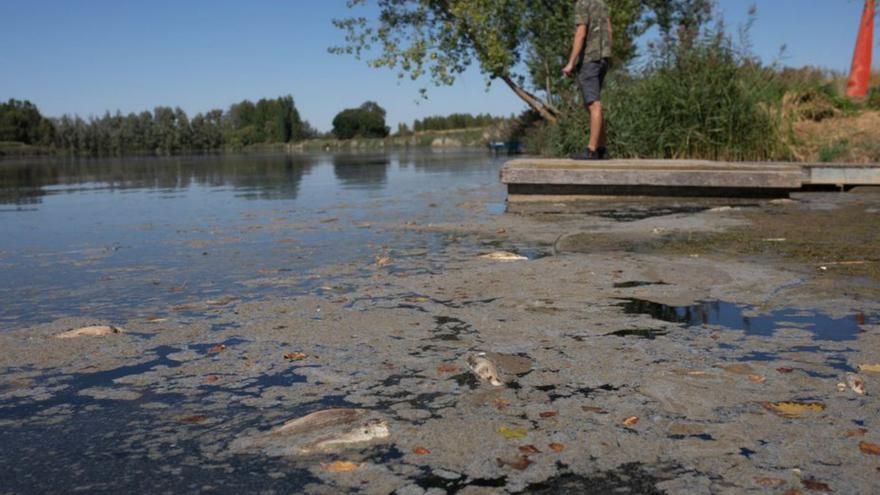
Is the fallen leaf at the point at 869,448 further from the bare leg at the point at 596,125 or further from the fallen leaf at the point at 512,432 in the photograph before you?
the bare leg at the point at 596,125

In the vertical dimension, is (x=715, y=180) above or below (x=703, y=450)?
above

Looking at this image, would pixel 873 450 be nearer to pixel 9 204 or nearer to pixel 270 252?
pixel 270 252

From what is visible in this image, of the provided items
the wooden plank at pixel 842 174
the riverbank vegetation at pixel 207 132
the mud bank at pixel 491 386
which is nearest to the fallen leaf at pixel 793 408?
the mud bank at pixel 491 386

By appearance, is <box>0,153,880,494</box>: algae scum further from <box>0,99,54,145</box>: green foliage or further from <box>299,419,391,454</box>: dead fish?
<box>0,99,54,145</box>: green foliage

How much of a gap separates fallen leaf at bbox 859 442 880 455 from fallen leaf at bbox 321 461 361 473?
117 centimetres

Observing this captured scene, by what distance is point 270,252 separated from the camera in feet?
17.2

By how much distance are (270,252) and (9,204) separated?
6.85m

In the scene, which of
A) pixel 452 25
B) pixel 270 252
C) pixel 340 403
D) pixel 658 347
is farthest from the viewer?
pixel 452 25

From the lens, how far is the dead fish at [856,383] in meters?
2.24

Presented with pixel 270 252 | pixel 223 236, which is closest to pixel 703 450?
pixel 270 252

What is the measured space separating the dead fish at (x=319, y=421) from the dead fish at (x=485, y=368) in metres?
0.46

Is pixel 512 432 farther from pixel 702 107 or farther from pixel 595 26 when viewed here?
pixel 702 107

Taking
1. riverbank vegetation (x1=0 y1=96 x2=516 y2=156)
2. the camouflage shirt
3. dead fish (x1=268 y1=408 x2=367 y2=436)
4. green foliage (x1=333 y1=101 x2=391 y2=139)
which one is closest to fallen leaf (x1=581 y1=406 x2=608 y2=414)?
dead fish (x1=268 y1=408 x2=367 y2=436)

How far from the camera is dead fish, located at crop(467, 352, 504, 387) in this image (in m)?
2.41
